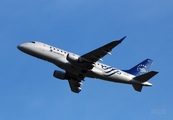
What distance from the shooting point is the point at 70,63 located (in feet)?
207

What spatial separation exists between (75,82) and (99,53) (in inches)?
498

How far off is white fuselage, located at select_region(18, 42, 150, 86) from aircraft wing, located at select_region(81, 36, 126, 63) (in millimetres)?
1633

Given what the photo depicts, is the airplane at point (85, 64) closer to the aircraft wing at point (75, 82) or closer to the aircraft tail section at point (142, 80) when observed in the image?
the aircraft tail section at point (142, 80)

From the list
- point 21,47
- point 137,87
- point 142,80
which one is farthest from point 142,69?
point 21,47

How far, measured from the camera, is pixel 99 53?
61.3m

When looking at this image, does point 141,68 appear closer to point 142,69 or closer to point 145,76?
point 142,69

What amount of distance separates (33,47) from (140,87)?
19.4 meters

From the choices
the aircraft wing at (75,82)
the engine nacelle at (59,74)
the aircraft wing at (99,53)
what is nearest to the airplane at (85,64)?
the aircraft wing at (99,53)

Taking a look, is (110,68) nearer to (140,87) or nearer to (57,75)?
(140,87)

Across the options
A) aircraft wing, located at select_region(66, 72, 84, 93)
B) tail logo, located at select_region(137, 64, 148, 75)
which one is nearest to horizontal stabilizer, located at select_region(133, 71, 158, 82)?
tail logo, located at select_region(137, 64, 148, 75)

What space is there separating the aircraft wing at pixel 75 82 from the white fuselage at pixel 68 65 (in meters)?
4.74

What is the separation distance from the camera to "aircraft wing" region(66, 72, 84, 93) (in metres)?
70.4

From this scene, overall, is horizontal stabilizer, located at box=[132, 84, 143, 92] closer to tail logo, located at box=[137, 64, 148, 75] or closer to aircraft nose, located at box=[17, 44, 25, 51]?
tail logo, located at box=[137, 64, 148, 75]

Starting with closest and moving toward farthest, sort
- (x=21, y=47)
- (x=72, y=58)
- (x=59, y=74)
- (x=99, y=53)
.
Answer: (x=99, y=53) → (x=72, y=58) → (x=21, y=47) → (x=59, y=74)
